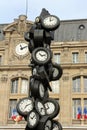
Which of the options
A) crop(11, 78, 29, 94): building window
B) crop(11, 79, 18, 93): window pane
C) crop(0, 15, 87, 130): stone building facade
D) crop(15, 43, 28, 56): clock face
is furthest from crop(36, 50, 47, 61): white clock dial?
crop(15, 43, 28, 56): clock face

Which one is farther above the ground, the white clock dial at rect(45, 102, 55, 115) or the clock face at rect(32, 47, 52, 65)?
the clock face at rect(32, 47, 52, 65)

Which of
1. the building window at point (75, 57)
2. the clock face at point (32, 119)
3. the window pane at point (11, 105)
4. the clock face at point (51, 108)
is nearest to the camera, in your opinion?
the clock face at point (32, 119)

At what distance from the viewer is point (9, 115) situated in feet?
108

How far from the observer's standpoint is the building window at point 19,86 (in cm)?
3381

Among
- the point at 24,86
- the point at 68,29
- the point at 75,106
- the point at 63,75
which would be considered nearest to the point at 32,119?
the point at 75,106

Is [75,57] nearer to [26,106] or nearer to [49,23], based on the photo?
[49,23]

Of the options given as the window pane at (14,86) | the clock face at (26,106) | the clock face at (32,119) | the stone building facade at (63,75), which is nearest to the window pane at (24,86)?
the stone building facade at (63,75)

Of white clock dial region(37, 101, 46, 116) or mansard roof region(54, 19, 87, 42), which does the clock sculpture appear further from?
mansard roof region(54, 19, 87, 42)

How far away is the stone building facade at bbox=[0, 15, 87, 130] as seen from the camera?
105 feet

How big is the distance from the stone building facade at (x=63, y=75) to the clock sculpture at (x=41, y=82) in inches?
835

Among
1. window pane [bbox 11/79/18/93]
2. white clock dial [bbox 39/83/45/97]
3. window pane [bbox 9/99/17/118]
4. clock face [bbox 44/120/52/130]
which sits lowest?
window pane [bbox 9/99/17/118]

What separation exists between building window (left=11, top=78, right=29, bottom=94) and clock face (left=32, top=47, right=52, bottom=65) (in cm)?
2356

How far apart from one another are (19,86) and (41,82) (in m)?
24.0

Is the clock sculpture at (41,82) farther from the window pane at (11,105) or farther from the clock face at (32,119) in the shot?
the window pane at (11,105)
